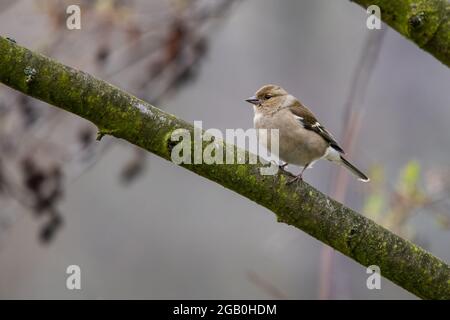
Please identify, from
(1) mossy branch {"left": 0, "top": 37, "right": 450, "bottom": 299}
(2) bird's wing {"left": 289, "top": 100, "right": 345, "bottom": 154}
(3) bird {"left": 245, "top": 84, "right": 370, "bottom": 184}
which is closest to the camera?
(1) mossy branch {"left": 0, "top": 37, "right": 450, "bottom": 299}

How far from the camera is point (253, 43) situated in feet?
29.3

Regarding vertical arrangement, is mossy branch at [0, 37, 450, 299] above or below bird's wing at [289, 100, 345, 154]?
below

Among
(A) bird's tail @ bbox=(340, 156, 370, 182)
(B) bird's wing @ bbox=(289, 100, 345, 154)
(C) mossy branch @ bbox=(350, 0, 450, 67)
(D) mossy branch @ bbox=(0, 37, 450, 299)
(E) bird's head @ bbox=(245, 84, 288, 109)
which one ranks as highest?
(E) bird's head @ bbox=(245, 84, 288, 109)

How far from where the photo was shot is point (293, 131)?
4.66 m

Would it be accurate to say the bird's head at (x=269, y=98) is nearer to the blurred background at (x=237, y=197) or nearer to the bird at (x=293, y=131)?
the bird at (x=293, y=131)

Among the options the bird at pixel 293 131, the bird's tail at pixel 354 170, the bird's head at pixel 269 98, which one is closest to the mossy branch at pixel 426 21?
the bird at pixel 293 131

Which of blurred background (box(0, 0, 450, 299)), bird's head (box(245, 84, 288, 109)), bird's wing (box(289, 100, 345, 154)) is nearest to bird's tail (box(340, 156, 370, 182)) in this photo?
bird's wing (box(289, 100, 345, 154))

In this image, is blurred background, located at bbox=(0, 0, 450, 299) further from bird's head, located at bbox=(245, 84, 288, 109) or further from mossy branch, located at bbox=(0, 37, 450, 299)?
mossy branch, located at bbox=(0, 37, 450, 299)

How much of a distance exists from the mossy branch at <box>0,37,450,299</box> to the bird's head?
1.51 m

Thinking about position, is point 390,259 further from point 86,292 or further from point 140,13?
point 86,292

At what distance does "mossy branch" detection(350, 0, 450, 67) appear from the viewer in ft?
11.8

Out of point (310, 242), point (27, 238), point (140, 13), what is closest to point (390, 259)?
point (140, 13)

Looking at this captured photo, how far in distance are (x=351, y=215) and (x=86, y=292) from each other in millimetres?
5203

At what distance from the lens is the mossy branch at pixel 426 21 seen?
3.59 meters
